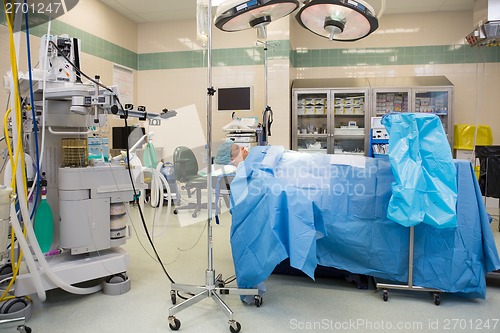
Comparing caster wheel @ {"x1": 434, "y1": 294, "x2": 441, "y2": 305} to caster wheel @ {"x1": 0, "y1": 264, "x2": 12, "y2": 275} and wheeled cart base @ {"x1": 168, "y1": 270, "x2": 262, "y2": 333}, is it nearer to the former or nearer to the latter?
wheeled cart base @ {"x1": 168, "y1": 270, "x2": 262, "y2": 333}

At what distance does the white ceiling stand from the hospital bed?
3583 mm

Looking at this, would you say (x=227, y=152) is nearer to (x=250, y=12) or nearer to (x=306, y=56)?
(x=306, y=56)

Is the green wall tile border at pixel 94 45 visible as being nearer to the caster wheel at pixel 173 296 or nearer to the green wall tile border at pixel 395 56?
the green wall tile border at pixel 395 56

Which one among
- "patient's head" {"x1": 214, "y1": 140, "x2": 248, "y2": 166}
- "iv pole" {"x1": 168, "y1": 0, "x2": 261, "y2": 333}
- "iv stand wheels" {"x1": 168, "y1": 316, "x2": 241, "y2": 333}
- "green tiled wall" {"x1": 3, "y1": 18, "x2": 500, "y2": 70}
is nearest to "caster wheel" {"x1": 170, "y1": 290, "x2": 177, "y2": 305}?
Answer: "iv pole" {"x1": 168, "y1": 0, "x2": 261, "y2": 333}

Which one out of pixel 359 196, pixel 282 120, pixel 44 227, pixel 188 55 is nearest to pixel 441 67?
pixel 282 120

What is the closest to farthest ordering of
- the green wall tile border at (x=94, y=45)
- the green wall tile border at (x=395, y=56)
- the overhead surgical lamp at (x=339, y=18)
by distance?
the overhead surgical lamp at (x=339, y=18)
the green wall tile border at (x=94, y=45)
the green wall tile border at (x=395, y=56)

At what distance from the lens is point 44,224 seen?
2.13 metres

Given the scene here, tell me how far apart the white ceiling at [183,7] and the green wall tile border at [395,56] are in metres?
0.53

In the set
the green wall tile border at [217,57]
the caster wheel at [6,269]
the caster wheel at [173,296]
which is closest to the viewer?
the caster wheel at [173,296]

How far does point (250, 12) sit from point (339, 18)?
1.34 feet

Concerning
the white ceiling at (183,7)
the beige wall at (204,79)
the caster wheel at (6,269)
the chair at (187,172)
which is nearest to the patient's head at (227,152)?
the chair at (187,172)

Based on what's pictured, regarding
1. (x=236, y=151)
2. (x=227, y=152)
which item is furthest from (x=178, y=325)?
(x=227, y=152)

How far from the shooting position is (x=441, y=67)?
552 cm

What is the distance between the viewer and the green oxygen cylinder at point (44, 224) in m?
2.11
